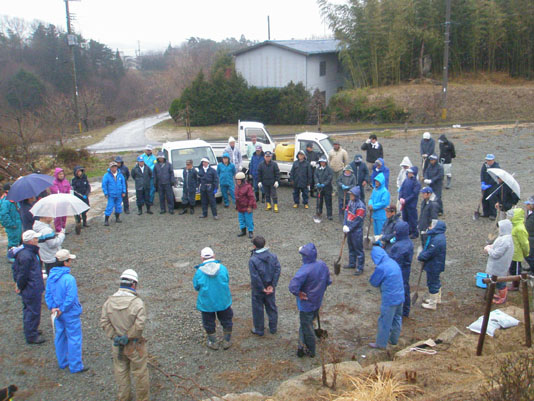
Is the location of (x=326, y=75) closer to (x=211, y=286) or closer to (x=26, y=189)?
(x=26, y=189)

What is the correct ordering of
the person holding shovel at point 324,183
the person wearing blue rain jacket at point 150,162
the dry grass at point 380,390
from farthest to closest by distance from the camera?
the person wearing blue rain jacket at point 150,162 < the person holding shovel at point 324,183 < the dry grass at point 380,390

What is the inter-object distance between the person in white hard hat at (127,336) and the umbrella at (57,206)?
359 centimetres

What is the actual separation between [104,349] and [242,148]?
35.4 ft

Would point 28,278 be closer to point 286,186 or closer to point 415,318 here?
point 415,318

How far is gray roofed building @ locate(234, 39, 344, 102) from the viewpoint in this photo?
37.6 metres

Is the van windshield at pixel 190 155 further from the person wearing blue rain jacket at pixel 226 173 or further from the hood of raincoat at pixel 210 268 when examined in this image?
the hood of raincoat at pixel 210 268

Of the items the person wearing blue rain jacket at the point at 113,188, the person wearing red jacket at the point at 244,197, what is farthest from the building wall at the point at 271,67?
the person wearing red jacket at the point at 244,197

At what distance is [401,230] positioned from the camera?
691cm

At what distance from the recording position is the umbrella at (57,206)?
321 inches

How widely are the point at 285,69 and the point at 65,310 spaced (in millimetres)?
34971

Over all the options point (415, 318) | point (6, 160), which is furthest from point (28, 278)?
point (6, 160)

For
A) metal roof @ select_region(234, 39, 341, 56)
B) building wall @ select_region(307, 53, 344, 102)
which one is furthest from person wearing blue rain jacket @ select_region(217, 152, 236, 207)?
building wall @ select_region(307, 53, 344, 102)

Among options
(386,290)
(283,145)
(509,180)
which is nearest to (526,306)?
(386,290)

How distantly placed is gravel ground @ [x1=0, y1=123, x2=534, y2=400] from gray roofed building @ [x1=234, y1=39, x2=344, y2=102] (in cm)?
2597
